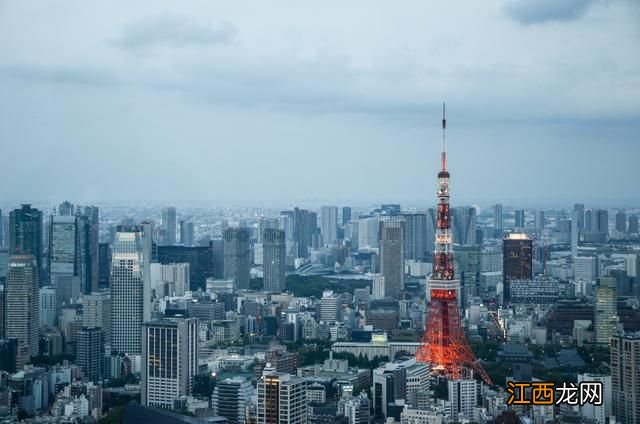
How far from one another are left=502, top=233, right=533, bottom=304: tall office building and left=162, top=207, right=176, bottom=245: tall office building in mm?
3715

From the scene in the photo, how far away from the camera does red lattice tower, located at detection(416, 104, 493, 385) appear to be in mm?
8344

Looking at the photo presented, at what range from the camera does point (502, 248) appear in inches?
469

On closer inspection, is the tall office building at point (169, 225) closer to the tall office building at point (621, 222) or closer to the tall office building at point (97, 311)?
the tall office building at point (97, 311)

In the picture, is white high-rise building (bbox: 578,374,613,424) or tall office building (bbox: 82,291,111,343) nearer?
white high-rise building (bbox: 578,374,613,424)

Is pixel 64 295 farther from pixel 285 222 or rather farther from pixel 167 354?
pixel 285 222

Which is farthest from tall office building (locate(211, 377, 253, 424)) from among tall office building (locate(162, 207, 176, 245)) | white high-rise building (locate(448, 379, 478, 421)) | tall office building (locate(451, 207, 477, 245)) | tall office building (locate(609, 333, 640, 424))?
tall office building (locate(451, 207, 477, 245))

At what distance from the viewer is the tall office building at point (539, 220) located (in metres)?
9.18

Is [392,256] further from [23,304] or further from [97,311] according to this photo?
[23,304]

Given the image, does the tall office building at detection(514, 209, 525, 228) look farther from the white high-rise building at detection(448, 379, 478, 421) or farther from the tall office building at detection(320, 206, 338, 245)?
the white high-rise building at detection(448, 379, 478, 421)

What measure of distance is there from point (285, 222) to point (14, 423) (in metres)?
6.24

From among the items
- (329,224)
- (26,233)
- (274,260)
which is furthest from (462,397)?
(274,260)

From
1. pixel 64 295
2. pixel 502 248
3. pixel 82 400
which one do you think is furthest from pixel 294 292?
pixel 82 400

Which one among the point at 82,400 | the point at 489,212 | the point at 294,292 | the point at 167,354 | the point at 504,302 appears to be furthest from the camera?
the point at 294,292

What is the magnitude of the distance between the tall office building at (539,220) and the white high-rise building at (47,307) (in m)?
4.60
